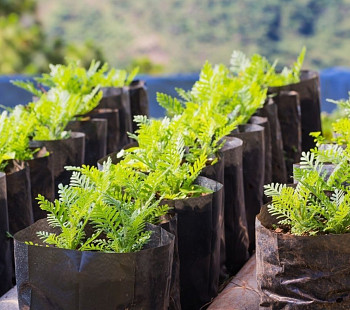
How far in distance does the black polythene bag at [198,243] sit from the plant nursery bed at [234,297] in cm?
7

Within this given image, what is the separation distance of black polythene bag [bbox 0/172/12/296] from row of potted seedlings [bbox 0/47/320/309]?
0.74 feet

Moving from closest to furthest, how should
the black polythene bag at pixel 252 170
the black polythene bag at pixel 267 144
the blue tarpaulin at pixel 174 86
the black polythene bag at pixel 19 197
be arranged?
the black polythene bag at pixel 19 197
the black polythene bag at pixel 252 170
the black polythene bag at pixel 267 144
the blue tarpaulin at pixel 174 86

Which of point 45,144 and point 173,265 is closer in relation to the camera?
point 173,265

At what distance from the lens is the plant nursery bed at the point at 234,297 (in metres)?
2.48

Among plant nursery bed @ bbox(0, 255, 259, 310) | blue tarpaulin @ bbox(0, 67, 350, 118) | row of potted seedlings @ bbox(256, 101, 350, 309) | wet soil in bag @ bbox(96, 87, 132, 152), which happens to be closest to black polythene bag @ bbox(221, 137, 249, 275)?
plant nursery bed @ bbox(0, 255, 259, 310)

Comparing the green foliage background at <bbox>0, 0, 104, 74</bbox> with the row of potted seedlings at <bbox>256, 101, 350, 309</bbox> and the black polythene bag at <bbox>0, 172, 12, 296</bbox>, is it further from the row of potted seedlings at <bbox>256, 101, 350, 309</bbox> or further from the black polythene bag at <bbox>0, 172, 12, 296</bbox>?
the row of potted seedlings at <bbox>256, 101, 350, 309</bbox>

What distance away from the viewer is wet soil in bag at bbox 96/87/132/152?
450 cm

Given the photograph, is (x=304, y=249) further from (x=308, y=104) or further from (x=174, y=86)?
(x=174, y=86)

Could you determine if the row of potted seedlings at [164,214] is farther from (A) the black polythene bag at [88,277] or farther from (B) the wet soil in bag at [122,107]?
(B) the wet soil in bag at [122,107]

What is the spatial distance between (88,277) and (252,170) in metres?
1.58

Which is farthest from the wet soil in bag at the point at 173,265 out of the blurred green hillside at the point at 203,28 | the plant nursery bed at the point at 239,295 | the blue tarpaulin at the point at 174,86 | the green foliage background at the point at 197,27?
the blurred green hillside at the point at 203,28

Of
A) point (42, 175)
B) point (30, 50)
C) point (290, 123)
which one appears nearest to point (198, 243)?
point (42, 175)

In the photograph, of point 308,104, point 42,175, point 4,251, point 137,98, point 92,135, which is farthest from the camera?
point 137,98

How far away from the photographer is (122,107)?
180 inches
